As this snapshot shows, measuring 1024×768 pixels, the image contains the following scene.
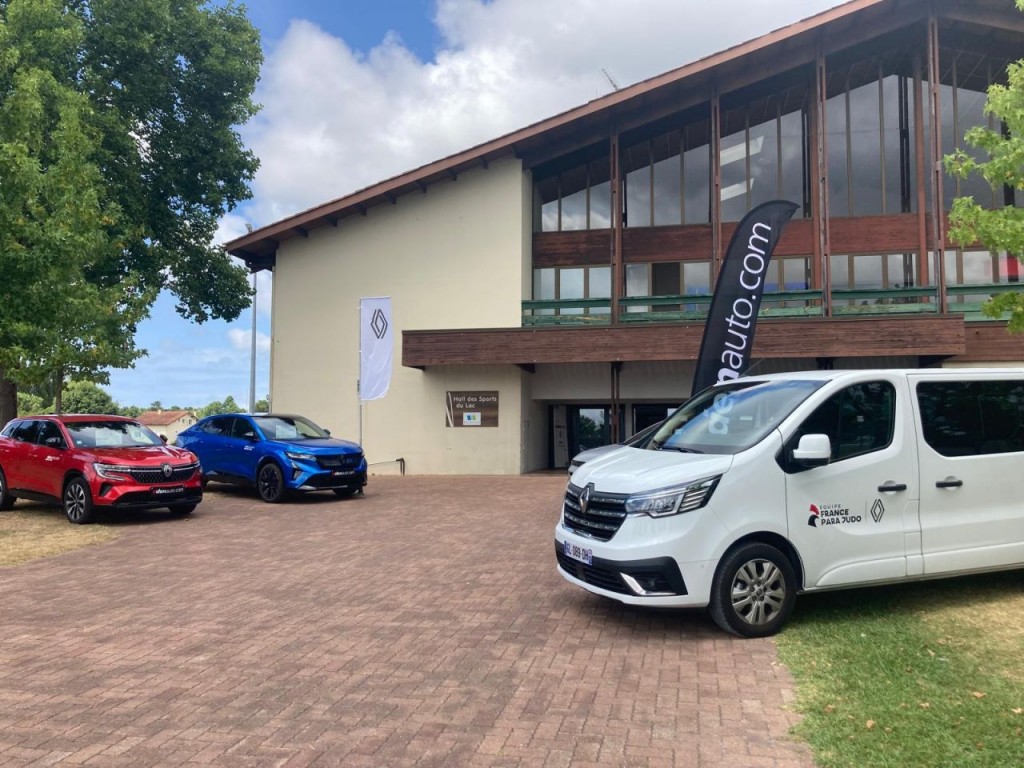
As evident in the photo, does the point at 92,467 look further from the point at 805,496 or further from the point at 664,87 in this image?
the point at 664,87

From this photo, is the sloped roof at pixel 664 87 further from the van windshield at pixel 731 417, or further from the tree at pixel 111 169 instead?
the van windshield at pixel 731 417

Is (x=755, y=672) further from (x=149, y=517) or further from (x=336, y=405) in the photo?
(x=336, y=405)

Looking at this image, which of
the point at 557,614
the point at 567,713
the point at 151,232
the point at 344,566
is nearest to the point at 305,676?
the point at 567,713

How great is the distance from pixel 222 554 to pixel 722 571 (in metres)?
6.13

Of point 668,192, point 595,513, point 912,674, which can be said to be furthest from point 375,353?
point 912,674

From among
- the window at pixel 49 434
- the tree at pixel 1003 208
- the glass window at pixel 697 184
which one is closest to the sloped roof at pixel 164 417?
the glass window at pixel 697 184

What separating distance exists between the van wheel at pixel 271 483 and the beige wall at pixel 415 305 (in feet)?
26.9

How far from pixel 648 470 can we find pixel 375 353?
1377cm

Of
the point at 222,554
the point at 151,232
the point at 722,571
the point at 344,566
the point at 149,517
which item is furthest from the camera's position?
the point at 151,232

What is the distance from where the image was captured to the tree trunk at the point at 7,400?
717 inches

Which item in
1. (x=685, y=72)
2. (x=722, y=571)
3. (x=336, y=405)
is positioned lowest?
(x=722, y=571)

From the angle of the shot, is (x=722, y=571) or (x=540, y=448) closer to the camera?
(x=722, y=571)

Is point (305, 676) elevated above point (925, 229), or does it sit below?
below

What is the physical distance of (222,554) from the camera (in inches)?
353
